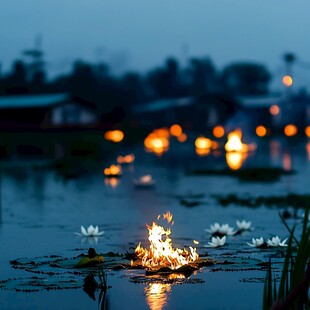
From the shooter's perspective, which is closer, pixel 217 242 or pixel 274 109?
pixel 217 242

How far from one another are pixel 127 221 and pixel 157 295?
950 centimetres

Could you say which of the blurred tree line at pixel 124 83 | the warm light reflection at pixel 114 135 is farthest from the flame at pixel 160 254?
the blurred tree line at pixel 124 83

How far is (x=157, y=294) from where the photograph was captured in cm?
1205

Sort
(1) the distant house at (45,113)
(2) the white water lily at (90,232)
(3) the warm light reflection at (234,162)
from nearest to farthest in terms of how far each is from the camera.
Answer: (2) the white water lily at (90,232)
(3) the warm light reflection at (234,162)
(1) the distant house at (45,113)

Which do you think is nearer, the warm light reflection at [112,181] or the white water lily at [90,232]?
the white water lily at [90,232]

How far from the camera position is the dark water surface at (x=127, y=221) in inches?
471

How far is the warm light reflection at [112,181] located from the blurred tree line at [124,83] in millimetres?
69575

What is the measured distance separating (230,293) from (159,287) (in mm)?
823

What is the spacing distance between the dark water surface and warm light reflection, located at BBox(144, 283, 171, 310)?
1 centimetres

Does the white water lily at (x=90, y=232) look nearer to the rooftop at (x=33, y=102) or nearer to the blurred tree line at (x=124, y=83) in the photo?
the rooftop at (x=33, y=102)

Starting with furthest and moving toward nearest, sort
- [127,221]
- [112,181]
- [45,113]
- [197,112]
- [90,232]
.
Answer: [197,112] < [45,113] < [112,181] < [127,221] < [90,232]

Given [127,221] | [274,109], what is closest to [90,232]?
[127,221]

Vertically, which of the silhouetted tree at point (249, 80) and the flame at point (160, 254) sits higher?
the silhouetted tree at point (249, 80)

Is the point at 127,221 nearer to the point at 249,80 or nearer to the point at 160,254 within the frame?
the point at 160,254
